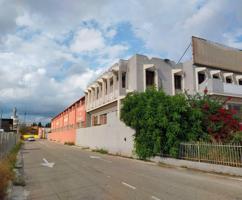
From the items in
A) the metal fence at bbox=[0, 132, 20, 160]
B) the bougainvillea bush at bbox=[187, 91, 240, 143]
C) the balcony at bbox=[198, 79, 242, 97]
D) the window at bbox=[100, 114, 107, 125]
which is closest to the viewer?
the metal fence at bbox=[0, 132, 20, 160]

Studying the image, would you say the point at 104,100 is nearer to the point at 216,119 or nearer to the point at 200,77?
the point at 200,77

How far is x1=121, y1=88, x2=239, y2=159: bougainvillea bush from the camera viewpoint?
18.1m

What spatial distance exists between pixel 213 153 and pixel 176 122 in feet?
13.2

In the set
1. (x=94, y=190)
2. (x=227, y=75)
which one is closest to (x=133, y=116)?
(x=94, y=190)

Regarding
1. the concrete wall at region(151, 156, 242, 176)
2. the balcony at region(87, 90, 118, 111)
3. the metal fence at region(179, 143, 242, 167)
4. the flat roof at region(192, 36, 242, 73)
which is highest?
the flat roof at region(192, 36, 242, 73)

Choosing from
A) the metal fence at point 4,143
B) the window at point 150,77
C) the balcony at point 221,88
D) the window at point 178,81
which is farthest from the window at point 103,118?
the balcony at point 221,88

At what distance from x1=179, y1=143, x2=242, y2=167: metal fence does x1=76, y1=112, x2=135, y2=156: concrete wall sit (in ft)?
22.7

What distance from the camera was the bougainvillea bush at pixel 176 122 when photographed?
18062 millimetres

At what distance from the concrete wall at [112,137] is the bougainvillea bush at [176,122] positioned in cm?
357

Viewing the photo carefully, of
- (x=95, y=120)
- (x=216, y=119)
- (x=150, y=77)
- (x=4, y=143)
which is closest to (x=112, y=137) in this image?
(x=150, y=77)

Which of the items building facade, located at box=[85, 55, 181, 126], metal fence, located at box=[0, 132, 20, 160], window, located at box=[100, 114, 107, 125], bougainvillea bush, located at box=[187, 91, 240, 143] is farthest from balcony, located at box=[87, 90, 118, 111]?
bougainvillea bush, located at box=[187, 91, 240, 143]

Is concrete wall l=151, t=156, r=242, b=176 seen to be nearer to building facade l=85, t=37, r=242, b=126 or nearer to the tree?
the tree

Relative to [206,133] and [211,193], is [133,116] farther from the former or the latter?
[211,193]

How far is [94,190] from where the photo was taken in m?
Answer: 9.05
